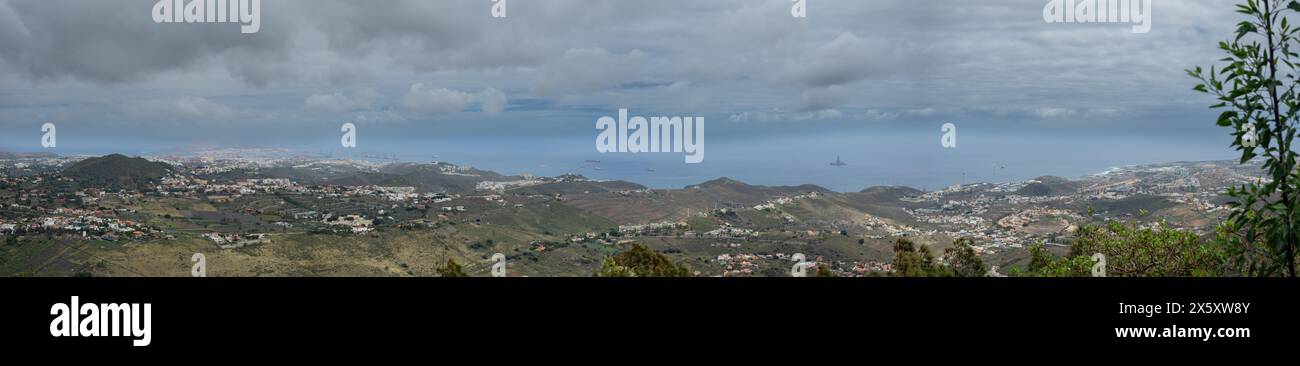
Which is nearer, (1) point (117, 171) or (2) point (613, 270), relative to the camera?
(2) point (613, 270)

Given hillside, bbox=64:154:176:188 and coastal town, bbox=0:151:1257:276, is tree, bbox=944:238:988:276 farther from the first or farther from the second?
hillside, bbox=64:154:176:188

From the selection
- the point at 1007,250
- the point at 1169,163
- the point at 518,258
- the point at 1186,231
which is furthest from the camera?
the point at 1169,163

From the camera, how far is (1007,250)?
3212 cm

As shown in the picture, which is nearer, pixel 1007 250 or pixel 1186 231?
pixel 1186 231

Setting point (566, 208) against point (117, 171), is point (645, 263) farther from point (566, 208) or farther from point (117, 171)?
point (117, 171)

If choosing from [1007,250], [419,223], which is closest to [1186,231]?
[1007,250]
